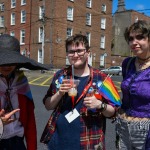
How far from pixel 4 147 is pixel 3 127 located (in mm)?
311

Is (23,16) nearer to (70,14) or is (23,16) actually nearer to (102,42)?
(70,14)

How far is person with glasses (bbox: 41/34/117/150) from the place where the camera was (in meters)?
2.91

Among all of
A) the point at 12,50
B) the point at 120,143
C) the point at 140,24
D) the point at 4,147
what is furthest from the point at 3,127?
the point at 140,24

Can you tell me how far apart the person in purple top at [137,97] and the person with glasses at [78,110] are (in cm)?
18

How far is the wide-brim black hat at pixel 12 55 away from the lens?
248 cm

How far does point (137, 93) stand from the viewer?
275 centimetres

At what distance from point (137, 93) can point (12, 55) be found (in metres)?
1.18

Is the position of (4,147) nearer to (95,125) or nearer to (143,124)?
(95,125)

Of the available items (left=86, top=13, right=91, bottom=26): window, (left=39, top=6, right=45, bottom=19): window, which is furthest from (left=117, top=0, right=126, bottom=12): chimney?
(left=39, top=6, right=45, bottom=19): window

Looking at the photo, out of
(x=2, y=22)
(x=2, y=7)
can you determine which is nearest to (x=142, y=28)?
(x=2, y=22)

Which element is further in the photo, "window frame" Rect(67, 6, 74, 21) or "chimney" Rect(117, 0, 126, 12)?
"chimney" Rect(117, 0, 126, 12)

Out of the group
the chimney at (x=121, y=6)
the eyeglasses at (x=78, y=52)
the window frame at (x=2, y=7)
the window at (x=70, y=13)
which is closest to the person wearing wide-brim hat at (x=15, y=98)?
the eyeglasses at (x=78, y=52)

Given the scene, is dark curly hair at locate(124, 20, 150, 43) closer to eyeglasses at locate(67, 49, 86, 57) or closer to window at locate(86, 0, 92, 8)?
eyeglasses at locate(67, 49, 86, 57)

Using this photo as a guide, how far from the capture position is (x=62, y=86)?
2777mm
